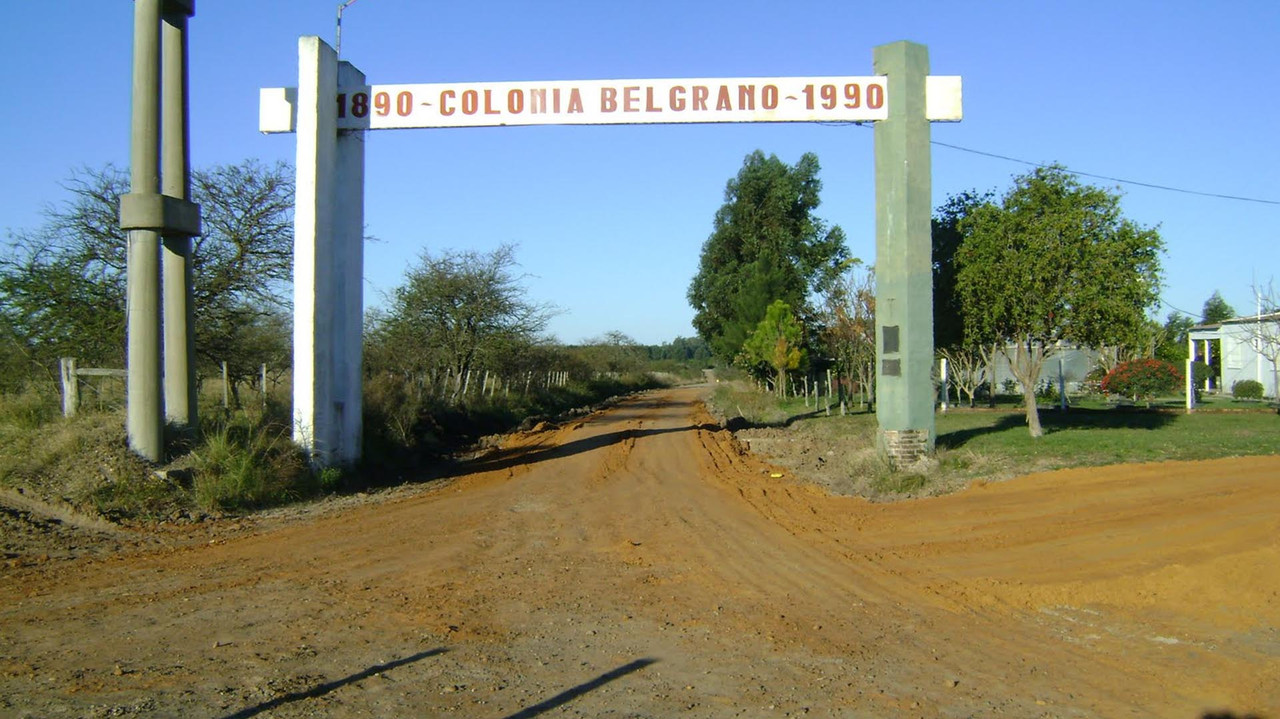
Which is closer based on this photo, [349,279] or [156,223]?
[156,223]

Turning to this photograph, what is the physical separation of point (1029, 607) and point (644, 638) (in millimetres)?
3577

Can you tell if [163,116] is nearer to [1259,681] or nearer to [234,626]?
[234,626]

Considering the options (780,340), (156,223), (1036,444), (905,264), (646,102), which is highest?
(646,102)

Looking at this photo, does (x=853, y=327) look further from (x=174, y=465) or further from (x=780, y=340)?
(x=174, y=465)

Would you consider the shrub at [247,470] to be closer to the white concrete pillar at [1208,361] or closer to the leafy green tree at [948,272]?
the leafy green tree at [948,272]

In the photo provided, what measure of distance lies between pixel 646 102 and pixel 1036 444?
29.7 ft

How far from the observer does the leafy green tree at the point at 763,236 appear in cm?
5159

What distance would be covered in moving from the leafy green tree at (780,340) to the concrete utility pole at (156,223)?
2642cm

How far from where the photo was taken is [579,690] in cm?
607

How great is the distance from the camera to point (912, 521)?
11.9 metres

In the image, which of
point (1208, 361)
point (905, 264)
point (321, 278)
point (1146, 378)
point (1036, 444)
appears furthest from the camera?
point (1208, 361)

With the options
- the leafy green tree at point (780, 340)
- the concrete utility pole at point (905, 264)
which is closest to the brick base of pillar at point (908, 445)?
the concrete utility pole at point (905, 264)

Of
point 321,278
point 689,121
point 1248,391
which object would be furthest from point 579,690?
point 1248,391

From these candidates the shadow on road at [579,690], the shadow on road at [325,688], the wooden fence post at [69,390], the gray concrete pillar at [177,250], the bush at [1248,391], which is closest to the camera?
the shadow on road at [325,688]
